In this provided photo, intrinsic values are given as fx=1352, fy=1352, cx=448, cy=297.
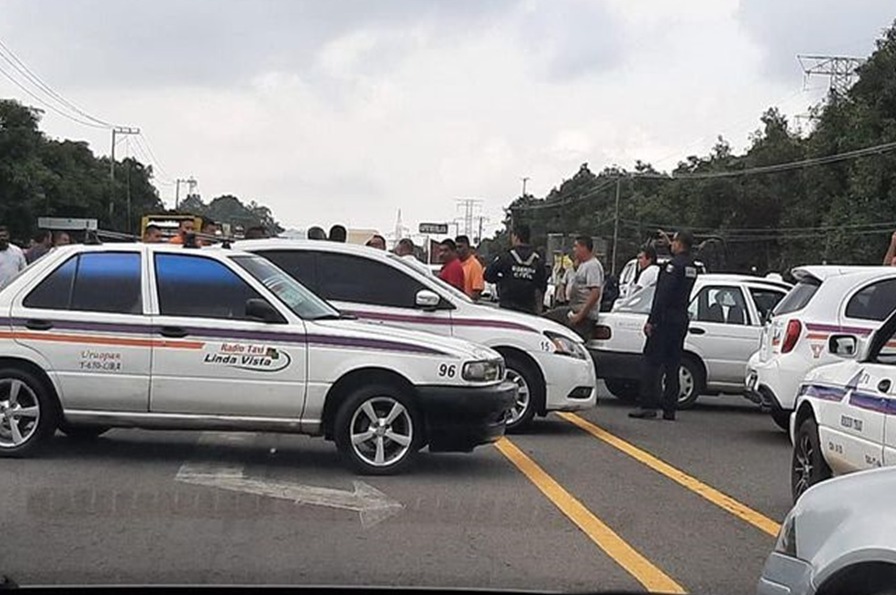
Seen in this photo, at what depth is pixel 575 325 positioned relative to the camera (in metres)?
14.4

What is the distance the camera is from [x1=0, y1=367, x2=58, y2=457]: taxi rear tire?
31.9 ft

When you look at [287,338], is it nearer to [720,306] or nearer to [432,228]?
[720,306]

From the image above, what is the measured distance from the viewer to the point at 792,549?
189 inches

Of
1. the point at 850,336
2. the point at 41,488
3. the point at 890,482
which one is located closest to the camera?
the point at 890,482

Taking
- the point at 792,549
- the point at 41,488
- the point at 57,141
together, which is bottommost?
the point at 41,488

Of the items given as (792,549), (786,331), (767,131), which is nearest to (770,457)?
(786,331)

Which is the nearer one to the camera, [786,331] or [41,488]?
[41,488]

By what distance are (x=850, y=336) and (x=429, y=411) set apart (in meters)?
3.93

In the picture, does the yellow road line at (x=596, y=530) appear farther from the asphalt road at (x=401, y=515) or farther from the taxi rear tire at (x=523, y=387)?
the taxi rear tire at (x=523, y=387)

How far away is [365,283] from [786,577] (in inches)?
300

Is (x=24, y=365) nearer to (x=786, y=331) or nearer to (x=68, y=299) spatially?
(x=68, y=299)

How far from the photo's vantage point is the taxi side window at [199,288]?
9.81 metres

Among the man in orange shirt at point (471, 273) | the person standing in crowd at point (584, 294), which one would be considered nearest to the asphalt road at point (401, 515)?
the person standing in crowd at point (584, 294)

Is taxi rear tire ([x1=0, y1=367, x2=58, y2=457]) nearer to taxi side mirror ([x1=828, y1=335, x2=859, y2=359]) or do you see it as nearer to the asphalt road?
the asphalt road
